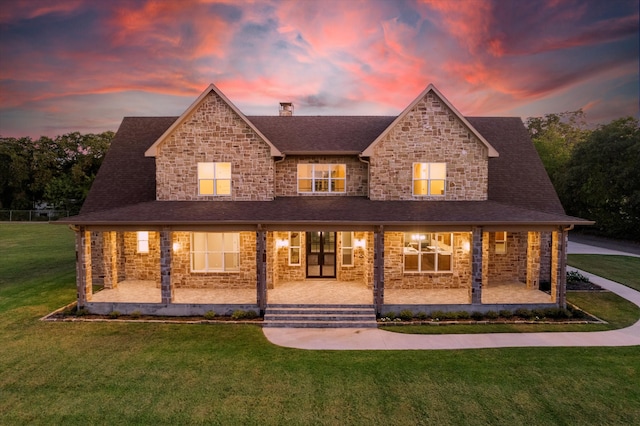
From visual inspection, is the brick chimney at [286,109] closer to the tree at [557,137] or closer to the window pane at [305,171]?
the window pane at [305,171]

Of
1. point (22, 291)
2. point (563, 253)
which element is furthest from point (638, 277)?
point (22, 291)

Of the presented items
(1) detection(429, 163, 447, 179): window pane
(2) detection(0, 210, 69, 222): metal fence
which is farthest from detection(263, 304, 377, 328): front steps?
(2) detection(0, 210, 69, 222): metal fence

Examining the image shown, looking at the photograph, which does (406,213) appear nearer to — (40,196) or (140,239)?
(140,239)

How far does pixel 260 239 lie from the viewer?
12.3 meters

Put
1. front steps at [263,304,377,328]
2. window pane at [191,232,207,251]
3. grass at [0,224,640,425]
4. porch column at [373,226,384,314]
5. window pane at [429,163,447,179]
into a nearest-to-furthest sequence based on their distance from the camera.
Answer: grass at [0,224,640,425]
front steps at [263,304,377,328]
porch column at [373,226,384,314]
window pane at [191,232,207,251]
window pane at [429,163,447,179]

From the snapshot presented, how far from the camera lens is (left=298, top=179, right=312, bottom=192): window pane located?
1605 cm

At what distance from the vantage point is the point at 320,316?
11859 millimetres

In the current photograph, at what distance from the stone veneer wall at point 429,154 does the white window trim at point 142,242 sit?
11.3 meters

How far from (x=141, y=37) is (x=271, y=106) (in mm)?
23844

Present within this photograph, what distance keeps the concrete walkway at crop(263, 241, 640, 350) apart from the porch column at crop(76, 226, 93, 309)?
7.56m

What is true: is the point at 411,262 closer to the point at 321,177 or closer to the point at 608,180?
the point at 321,177

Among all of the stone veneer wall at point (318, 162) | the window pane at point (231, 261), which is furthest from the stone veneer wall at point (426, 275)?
the window pane at point (231, 261)

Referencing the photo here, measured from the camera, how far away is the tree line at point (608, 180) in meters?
29.5

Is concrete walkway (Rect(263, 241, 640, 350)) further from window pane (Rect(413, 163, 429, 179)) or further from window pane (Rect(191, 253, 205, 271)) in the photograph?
window pane (Rect(413, 163, 429, 179))
